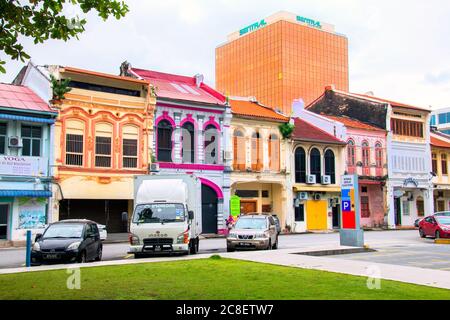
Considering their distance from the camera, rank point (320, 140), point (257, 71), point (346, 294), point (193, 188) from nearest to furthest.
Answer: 1. point (346, 294)
2. point (193, 188)
3. point (320, 140)
4. point (257, 71)

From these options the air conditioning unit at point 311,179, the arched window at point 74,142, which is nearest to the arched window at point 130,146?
the arched window at point 74,142

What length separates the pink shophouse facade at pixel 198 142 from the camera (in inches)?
1406

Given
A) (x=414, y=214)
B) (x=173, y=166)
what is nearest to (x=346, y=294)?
(x=173, y=166)

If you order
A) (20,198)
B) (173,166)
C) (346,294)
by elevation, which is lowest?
(346,294)

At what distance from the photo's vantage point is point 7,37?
381 inches

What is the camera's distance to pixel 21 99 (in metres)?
30.9

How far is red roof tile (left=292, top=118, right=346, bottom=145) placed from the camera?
42781 millimetres

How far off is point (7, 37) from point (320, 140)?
117ft

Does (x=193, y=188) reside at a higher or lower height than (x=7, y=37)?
lower

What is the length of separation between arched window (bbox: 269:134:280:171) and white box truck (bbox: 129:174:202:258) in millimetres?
20164

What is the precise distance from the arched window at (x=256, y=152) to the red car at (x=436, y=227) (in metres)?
13.4

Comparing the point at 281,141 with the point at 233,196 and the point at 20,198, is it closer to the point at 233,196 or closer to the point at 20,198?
the point at 233,196

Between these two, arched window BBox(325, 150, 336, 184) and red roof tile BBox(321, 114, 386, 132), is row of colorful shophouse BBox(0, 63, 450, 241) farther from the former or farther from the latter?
red roof tile BBox(321, 114, 386, 132)
